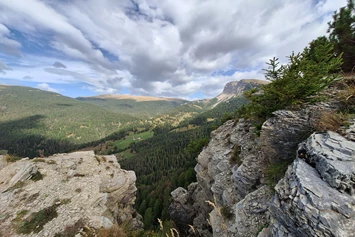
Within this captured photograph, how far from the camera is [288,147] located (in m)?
9.25

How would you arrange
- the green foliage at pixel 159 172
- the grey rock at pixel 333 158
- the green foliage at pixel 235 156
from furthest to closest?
1. the green foliage at pixel 159 172
2. the green foliage at pixel 235 156
3. the grey rock at pixel 333 158

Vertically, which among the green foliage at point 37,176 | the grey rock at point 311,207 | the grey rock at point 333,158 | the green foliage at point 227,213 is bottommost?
the green foliage at point 227,213

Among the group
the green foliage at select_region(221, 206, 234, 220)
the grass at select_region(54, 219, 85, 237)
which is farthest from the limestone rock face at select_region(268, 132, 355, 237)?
the grass at select_region(54, 219, 85, 237)

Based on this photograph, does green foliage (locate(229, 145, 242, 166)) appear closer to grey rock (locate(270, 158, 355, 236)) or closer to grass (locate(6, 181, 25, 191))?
grey rock (locate(270, 158, 355, 236))

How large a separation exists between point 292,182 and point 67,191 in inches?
808

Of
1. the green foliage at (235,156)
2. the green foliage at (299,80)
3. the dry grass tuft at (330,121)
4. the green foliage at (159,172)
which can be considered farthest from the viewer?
the green foliage at (159,172)

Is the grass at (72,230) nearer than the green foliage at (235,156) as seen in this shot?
Yes

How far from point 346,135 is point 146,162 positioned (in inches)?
4858

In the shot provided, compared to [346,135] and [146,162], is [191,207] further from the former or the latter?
[146,162]

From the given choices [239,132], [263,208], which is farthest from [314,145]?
[239,132]

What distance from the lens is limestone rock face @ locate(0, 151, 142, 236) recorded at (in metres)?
13.9

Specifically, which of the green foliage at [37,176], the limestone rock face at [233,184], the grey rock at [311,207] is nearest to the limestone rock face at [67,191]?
the green foliage at [37,176]

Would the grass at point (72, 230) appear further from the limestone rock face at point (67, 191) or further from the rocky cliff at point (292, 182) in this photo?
the rocky cliff at point (292, 182)

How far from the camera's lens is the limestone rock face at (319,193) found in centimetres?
459
